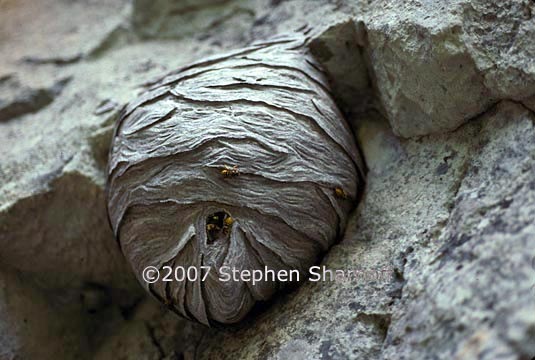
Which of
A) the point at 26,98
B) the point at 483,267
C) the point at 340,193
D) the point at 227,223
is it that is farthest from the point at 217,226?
the point at 26,98

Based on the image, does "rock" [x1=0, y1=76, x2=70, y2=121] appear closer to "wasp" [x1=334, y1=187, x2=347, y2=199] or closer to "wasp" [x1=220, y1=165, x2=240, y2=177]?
"wasp" [x1=220, y1=165, x2=240, y2=177]

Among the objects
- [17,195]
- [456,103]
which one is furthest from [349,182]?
[17,195]

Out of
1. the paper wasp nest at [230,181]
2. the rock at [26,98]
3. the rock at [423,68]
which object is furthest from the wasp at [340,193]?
the rock at [26,98]

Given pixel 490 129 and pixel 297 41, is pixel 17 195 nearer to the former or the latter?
pixel 297 41

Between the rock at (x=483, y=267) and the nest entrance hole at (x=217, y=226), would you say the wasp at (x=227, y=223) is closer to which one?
the nest entrance hole at (x=217, y=226)

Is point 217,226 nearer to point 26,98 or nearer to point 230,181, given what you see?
point 230,181

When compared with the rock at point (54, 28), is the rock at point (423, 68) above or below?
above

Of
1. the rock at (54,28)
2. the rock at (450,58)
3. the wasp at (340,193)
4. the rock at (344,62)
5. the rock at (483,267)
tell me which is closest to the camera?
the rock at (483,267)
